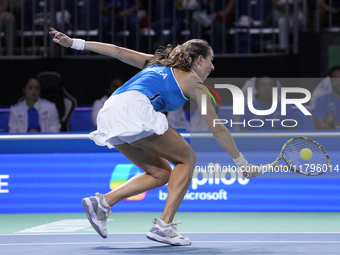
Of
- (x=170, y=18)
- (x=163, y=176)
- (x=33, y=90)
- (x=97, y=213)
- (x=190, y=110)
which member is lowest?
(x=97, y=213)

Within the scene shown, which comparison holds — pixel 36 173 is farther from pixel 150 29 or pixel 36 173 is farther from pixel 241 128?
pixel 150 29

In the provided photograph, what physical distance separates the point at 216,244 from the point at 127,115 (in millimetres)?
1027

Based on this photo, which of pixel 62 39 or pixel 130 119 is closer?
pixel 130 119

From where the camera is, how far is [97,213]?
3744 mm

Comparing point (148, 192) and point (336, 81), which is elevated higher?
point (336, 81)

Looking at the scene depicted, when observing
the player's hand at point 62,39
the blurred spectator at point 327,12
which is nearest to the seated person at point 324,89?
the blurred spectator at point 327,12

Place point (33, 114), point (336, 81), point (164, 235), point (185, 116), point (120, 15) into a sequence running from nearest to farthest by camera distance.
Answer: point (164, 235)
point (336, 81)
point (185, 116)
point (33, 114)
point (120, 15)

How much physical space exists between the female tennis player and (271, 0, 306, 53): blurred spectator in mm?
4943

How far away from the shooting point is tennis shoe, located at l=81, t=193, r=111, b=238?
372 cm

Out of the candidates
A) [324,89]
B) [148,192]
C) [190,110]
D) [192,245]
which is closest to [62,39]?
[192,245]

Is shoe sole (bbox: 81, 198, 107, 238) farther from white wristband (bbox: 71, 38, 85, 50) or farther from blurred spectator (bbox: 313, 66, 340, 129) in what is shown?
blurred spectator (bbox: 313, 66, 340, 129)

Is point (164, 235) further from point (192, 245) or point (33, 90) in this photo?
point (33, 90)

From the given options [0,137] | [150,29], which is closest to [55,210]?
[0,137]

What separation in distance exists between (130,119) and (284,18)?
18.0 ft
